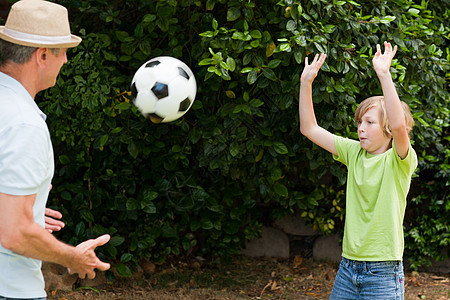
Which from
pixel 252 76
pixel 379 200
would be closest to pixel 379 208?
pixel 379 200

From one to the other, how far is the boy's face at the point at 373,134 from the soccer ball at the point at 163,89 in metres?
1.00

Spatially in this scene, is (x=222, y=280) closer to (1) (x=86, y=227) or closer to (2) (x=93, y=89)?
(1) (x=86, y=227)

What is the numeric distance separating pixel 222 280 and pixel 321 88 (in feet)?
6.34

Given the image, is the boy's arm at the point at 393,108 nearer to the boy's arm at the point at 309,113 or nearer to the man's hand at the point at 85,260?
the boy's arm at the point at 309,113

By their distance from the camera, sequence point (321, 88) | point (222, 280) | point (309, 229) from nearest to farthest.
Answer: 1. point (321, 88)
2. point (222, 280)
3. point (309, 229)

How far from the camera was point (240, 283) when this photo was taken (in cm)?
457

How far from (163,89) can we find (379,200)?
4.22 feet

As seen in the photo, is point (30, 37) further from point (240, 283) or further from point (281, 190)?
point (240, 283)

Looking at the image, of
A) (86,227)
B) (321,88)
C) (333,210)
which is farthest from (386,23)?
(86,227)

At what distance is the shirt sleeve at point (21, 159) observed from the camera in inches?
61.0

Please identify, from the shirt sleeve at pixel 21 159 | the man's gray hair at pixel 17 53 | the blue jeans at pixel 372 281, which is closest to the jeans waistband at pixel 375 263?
the blue jeans at pixel 372 281

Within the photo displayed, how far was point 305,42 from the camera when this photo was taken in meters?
3.26

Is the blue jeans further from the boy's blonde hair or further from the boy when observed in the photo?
the boy's blonde hair

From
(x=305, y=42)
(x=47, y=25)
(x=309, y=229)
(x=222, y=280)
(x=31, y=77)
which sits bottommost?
(x=222, y=280)
